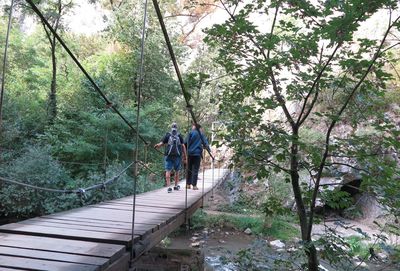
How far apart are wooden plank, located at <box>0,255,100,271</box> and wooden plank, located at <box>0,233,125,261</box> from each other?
0.17 m

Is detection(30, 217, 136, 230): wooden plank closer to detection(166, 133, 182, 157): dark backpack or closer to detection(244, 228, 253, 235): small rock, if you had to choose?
detection(166, 133, 182, 157): dark backpack

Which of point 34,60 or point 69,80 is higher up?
point 34,60

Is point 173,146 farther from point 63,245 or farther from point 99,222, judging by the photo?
point 63,245

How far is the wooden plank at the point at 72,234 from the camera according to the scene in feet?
7.05

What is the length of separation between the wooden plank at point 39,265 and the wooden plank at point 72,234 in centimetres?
44

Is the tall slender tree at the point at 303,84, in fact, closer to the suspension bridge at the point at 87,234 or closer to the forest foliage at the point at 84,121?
the suspension bridge at the point at 87,234

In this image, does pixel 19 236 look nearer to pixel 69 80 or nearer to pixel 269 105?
pixel 269 105

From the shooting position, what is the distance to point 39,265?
1.69 metres

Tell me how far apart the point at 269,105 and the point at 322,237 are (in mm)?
882

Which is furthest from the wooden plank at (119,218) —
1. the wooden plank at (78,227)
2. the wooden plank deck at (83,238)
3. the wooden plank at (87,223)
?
the wooden plank at (78,227)

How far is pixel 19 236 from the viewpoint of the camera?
2.19m

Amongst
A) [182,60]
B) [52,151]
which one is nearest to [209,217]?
[52,151]

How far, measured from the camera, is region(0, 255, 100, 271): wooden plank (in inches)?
64.8

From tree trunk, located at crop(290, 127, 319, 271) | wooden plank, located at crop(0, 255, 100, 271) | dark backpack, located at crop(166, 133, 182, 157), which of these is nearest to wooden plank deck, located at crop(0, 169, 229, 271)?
wooden plank, located at crop(0, 255, 100, 271)
